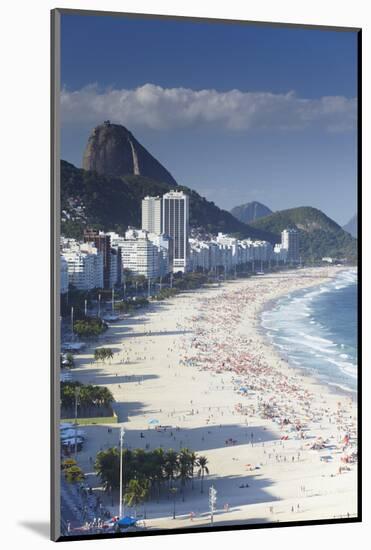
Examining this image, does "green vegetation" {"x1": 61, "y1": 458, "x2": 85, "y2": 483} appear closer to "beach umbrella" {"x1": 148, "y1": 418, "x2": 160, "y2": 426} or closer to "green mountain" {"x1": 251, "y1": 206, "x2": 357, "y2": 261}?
"beach umbrella" {"x1": 148, "y1": 418, "x2": 160, "y2": 426}

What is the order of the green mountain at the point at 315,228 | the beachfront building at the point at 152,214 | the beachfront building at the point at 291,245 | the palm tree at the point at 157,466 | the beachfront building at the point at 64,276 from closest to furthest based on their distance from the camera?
the beachfront building at the point at 64,276
the palm tree at the point at 157,466
the beachfront building at the point at 152,214
the green mountain at the point at 315,228
the beachfront building at the point at 291,245

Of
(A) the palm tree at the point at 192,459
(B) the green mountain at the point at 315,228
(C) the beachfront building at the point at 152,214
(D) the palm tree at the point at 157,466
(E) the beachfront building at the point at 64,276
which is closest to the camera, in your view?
(E) the beachfront building at the point at 64,276

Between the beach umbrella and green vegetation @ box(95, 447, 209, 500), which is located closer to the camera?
green vegetation @ box(95, 447, 209, 500)

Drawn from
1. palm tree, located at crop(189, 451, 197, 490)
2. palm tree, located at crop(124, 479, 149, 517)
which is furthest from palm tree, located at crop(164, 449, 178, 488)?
palm tree, located at crop(124, 479, 149, 517)

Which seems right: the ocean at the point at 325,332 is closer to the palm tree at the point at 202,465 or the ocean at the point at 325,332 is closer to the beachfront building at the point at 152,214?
the palm tree at the point at 202,465

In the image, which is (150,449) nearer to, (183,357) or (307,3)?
(183,357)

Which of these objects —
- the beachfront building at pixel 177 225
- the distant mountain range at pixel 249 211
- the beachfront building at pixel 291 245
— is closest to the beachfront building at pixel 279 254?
the beachfront building at pixel 291 245

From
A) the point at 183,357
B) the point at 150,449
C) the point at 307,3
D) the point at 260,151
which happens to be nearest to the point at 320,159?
the point at 260,151
